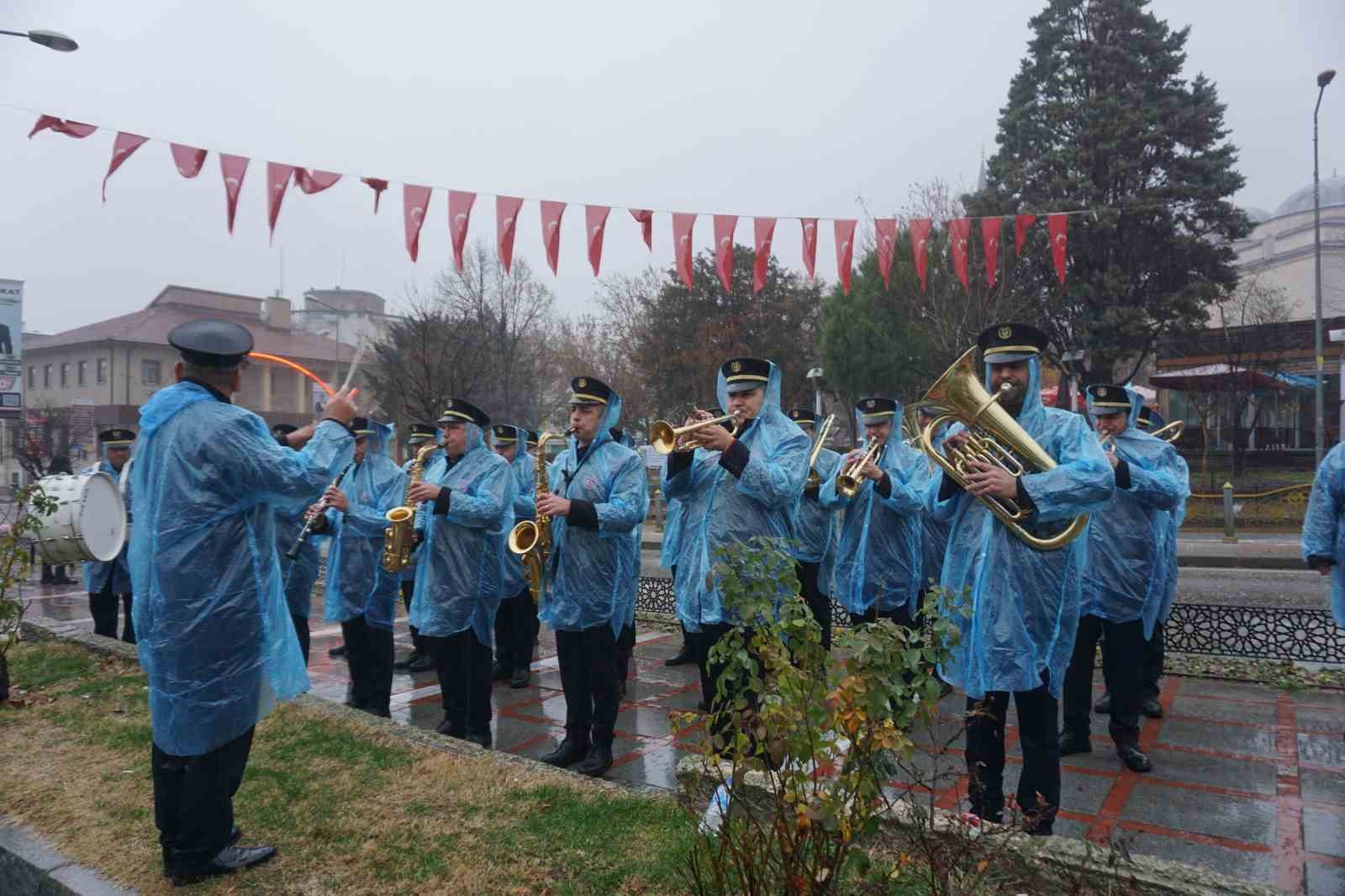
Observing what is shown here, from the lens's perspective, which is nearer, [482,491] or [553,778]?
[553,778]

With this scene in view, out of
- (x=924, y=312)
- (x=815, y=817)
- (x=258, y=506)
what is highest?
(x=924, y=312)

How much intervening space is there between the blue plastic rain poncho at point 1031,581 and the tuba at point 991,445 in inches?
2.7

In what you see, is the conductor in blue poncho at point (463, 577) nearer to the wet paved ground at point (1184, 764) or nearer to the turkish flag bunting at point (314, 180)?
the wet paved ground at point (1184, 764)

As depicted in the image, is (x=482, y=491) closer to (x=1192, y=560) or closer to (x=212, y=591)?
(x=212, y=591)

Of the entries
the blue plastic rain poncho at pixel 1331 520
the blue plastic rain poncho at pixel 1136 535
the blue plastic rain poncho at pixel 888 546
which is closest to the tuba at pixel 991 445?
the blue plastic rain poncho at pixel 1136 535

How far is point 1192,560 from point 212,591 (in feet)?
51.1

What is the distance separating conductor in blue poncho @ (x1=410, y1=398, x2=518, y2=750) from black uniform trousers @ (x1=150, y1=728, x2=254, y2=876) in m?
1.99

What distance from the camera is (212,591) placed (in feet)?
11.6

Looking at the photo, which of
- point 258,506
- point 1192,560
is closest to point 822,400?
point 1192,560

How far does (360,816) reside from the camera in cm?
405

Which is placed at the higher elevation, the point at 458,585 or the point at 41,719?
the point at 458,585

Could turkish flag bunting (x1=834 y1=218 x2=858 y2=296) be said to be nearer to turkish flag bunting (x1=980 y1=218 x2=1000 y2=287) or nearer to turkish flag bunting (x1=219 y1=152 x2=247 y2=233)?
turkish flag bunting (x1=980 y1=218 x2=1000 y2=287)

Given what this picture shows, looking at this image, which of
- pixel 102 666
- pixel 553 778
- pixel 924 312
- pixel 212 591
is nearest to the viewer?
pixel 212 591

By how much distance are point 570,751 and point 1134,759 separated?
10.4 feet
